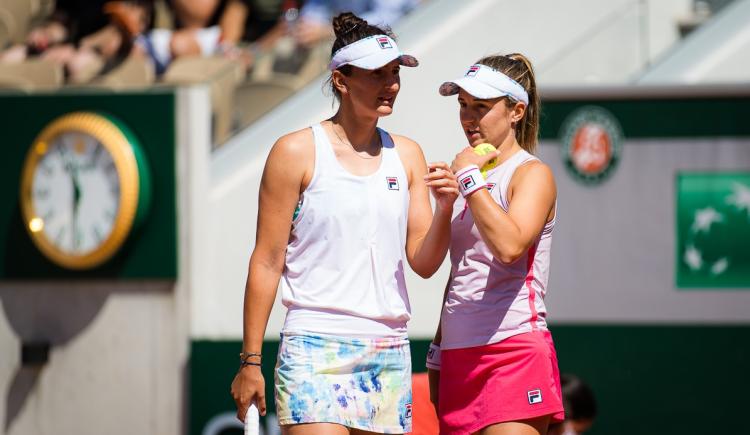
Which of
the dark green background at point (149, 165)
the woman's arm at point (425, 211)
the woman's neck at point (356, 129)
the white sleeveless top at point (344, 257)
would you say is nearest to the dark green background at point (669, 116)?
the dark green background at point (149, 165)

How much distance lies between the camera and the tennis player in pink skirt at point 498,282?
3.38 m

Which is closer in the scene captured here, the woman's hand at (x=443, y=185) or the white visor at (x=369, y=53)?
the woman's hand at (x=443, y=185)

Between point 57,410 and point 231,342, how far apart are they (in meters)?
1.32

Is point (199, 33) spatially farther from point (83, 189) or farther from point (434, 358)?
point (434, 358)

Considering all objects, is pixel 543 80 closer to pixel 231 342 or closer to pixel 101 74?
pixel 231 342

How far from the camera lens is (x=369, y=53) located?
141 inches

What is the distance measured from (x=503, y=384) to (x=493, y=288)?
28 centimetres

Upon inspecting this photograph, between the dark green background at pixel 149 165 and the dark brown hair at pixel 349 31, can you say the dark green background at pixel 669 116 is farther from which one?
the dark brown hair at pixel 349 31

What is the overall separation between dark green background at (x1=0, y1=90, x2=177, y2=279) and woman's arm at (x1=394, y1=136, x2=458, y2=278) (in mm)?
4303

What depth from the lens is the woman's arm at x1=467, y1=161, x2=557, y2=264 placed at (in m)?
3.30

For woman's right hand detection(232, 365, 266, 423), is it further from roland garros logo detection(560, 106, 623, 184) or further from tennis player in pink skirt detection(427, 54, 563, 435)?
roland garros logo detection(560, 106, 623, 184)

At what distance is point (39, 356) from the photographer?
799 cm

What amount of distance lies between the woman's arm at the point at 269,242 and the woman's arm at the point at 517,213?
1.78ft

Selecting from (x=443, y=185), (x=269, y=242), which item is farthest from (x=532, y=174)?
→ (x=269, y=242)
